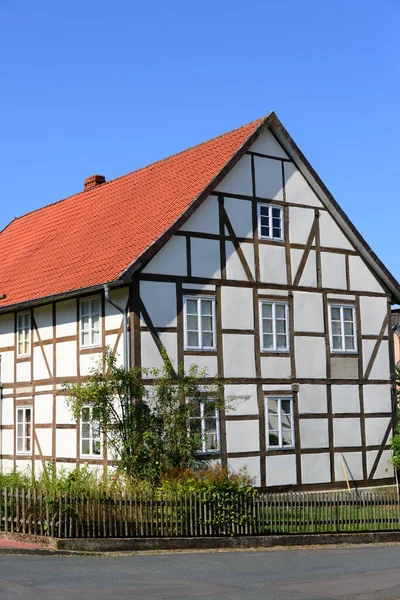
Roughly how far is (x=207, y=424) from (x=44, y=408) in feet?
15.9

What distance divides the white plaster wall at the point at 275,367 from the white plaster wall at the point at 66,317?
526cm

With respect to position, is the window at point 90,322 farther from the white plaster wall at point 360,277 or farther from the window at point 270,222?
the white plaster wall at point 360,277

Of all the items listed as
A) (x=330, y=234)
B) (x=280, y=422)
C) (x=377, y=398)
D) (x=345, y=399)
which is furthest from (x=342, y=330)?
(x=280, y=422)

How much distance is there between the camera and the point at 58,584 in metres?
12.6

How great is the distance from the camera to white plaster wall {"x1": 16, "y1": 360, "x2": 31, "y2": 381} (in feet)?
85.7

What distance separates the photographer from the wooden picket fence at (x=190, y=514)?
677 inches

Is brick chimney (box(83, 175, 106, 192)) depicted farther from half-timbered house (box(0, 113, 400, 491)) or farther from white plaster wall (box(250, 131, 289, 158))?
white plaster wall (box(250, 131, 289, 158))

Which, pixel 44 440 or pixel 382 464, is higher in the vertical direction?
pixel 44 440

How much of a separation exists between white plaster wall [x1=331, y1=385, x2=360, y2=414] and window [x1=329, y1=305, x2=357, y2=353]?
43.8 inches

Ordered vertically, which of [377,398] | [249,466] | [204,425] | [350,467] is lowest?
[350,467]

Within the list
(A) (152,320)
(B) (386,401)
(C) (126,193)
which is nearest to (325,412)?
(B) (386,401)

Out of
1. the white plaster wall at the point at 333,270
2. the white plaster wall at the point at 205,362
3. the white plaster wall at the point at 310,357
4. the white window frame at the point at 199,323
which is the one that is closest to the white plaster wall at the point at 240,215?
the white window frame at the point at 199,323

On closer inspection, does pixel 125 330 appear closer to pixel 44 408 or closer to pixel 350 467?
pixel 44 408

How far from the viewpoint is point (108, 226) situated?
26.8 metres
